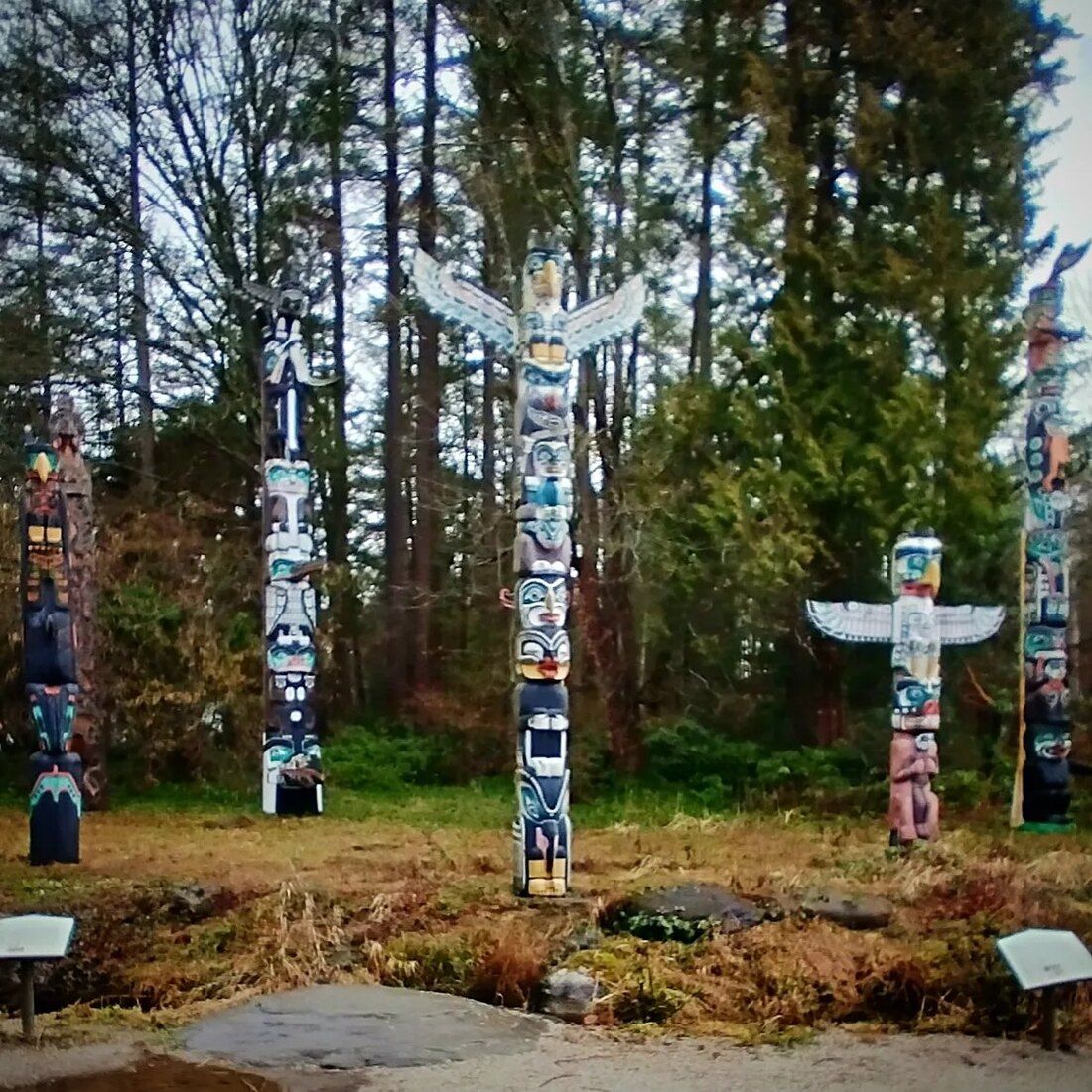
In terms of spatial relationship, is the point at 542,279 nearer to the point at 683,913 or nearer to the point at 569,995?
the point at 683,913

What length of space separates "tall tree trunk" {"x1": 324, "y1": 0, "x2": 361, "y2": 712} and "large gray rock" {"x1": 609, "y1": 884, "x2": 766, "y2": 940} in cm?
929

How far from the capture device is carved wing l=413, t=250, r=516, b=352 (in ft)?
23.3

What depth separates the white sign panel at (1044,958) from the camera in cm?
449

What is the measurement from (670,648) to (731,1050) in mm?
10364

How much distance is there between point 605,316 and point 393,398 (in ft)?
28.2

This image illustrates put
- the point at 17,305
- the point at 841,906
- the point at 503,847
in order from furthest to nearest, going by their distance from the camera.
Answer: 1. the point at 17,305
2. the point at 503,847
3. the point at 841,906

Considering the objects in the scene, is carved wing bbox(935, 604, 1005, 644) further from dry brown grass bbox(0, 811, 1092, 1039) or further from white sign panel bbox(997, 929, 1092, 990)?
white sign panel bbox(997, 929, 1092, 990)

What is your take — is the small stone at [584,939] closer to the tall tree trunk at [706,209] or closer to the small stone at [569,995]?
the small stone at [569,995]

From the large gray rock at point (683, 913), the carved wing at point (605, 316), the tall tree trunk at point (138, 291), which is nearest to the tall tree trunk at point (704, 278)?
the tall tree trunk at point (138, 291)

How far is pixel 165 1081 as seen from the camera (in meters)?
4.27

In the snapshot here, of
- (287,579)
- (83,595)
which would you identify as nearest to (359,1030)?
(287,579)

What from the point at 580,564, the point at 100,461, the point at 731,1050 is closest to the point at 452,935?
the point at 731,1050

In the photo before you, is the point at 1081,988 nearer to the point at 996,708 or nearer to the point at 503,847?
the point at 503,847

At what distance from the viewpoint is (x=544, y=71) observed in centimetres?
1366
